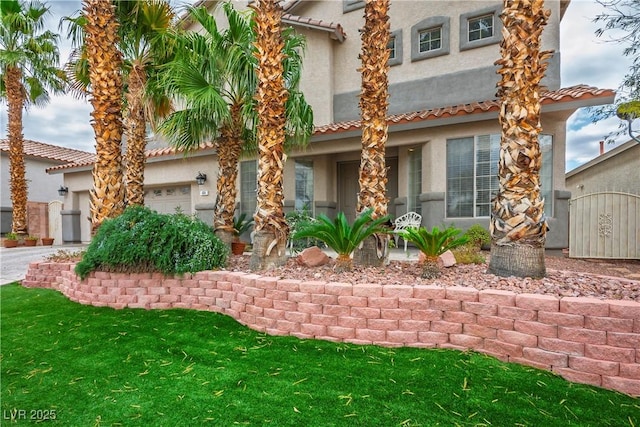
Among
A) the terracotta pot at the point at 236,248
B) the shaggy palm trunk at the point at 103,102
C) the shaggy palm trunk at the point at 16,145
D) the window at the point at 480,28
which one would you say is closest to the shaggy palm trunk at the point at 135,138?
the shaggy palm trunk at the point at 103,102

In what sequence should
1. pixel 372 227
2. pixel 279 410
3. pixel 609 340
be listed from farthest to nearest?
pixel 372 227
pixel 609 340
pixel 279 410

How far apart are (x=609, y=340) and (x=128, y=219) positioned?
6.22m

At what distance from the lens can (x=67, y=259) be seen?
7043mm

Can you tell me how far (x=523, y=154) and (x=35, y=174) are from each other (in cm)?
2406

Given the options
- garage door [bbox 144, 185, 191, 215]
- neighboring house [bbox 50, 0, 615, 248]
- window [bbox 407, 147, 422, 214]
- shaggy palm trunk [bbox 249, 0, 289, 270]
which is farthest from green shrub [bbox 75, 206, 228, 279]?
garage door [bbox 144, 185, 191, 215]

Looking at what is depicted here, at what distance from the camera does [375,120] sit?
493 centimetres

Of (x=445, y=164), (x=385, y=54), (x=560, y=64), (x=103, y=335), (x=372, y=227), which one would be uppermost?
(x=560, y=64)

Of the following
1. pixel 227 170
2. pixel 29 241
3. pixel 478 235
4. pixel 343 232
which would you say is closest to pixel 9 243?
pixel 29 241

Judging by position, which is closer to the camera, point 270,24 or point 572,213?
point 270,24

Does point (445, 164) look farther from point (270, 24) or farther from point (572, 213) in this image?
point (270, 24)

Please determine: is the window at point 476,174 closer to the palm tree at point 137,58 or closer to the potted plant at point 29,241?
the palm tree at point 137,58

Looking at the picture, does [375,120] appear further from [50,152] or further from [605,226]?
[50,152]

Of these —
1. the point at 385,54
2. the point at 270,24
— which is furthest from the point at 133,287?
the point at 385,54

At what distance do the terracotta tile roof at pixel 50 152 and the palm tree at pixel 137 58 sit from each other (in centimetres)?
1239
